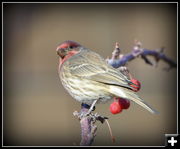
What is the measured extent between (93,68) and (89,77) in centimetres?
9

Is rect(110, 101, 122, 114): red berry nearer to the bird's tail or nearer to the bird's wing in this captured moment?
the bird's tail

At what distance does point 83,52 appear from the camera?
313 centimetres

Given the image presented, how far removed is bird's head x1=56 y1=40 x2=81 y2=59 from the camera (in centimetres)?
277

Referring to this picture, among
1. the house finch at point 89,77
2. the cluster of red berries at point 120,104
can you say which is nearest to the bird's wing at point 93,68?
the house finch at point 89,77

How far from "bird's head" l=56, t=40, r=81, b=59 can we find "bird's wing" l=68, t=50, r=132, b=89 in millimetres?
192

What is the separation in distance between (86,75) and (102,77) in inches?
6.9

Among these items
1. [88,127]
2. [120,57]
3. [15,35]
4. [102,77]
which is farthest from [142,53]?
[15,35]

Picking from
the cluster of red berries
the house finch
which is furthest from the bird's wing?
the cluster of red berries

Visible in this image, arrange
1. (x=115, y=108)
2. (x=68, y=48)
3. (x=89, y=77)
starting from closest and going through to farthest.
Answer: (x=115, y=108)
(x=68, y=48)
(x=89, y=77)

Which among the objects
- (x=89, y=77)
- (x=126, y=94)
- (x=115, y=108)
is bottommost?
(x=115, y=108)

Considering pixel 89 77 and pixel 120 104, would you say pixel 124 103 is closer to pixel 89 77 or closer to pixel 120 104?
pixel 120 104

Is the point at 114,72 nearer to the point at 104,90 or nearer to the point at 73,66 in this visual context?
the point at 104,90

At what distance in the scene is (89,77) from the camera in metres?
3.08

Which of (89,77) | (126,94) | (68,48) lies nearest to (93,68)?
(89,77)
